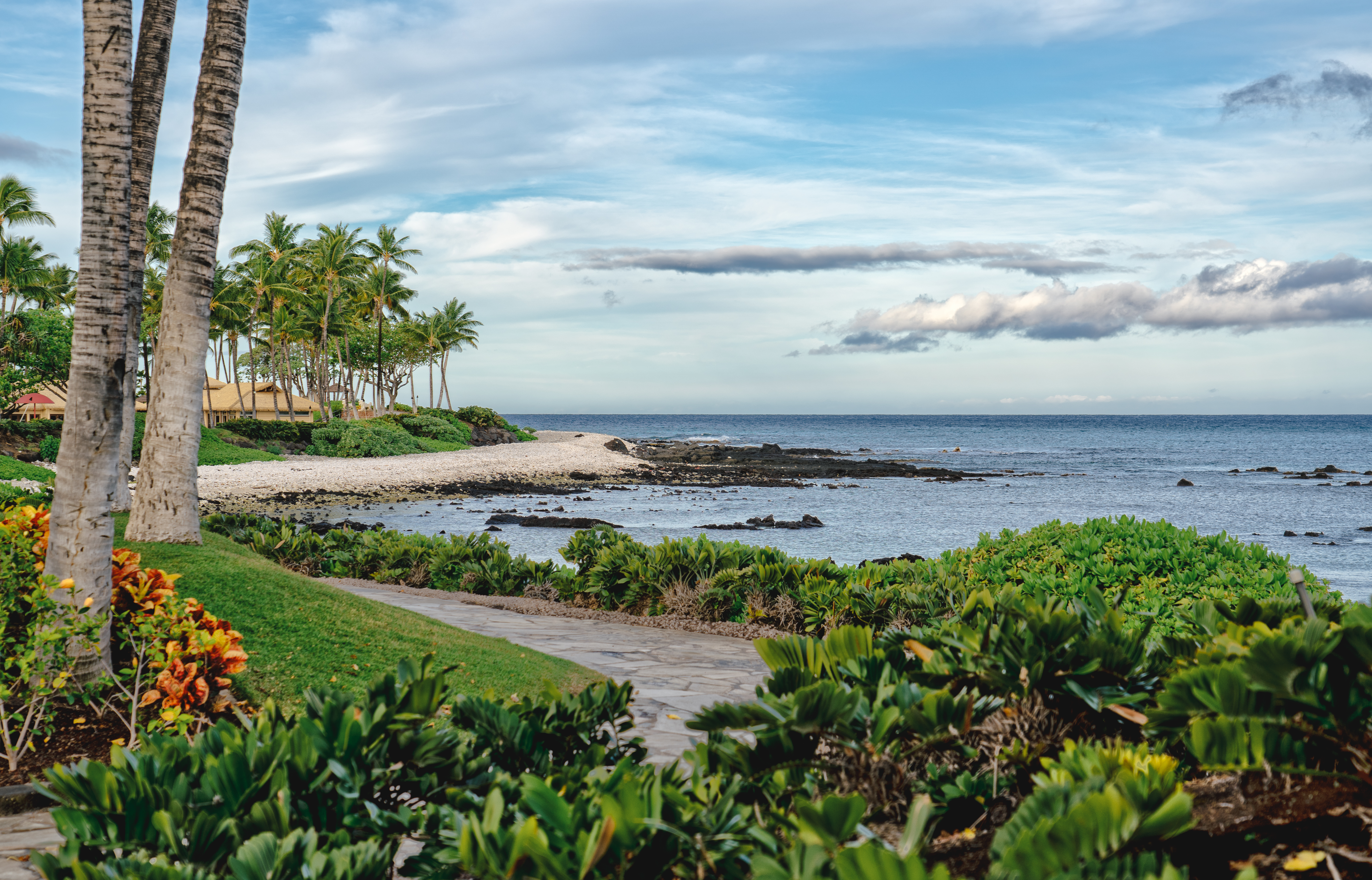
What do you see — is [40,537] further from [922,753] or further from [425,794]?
[922,753]

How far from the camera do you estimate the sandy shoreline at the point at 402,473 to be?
28844mm

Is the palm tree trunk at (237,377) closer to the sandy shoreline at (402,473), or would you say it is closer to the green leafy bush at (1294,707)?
the sandy shoreline at (402,473)

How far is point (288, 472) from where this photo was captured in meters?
33.1

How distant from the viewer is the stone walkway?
5.65 meters

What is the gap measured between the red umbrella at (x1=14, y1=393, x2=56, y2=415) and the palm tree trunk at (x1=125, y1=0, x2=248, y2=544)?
1814 inches

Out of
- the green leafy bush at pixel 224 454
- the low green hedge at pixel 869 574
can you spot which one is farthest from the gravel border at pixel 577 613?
the green leafy bush at pixel 224 454

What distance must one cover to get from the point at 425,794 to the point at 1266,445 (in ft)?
300

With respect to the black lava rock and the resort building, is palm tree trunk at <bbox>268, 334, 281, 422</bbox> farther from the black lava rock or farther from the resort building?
the black lava rock

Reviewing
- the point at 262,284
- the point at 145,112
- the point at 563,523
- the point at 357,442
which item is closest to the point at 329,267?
the point at 262,284

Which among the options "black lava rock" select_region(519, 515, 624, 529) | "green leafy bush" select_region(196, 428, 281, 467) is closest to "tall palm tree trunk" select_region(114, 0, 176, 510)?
"black lava rock" select_region(519, 515, 624, 529)

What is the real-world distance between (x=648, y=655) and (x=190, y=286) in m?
4.98

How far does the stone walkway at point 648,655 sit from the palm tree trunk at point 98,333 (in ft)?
9.77

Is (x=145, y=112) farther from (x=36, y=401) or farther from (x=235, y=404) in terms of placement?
(x=235, y=404)

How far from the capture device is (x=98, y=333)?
499cm
